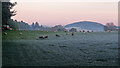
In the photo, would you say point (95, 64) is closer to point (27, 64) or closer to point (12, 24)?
point (27, 64)

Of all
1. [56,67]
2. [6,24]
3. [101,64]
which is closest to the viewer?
[56,67]

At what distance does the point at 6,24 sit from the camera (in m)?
24.5

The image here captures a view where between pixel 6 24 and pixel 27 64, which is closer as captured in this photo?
pixel 27 64

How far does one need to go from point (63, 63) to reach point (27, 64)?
1122mm

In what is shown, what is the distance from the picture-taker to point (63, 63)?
17.4ft

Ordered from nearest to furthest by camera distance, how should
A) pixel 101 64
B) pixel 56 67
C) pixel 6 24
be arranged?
pixel 56 67 → pixel 101 64 → pixel 6 24


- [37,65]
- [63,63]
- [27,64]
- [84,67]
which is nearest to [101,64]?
[84,67]

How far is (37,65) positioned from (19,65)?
1.88ft

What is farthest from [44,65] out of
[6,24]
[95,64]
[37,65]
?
[6,24]

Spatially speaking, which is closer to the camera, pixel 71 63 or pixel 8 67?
pixel 8 67

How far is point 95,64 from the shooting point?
17.1 ft

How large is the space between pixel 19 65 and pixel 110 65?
278 centimetres

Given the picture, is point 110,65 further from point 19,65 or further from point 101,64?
point 19,65

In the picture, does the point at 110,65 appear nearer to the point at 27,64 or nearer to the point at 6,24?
the point at 27,64
